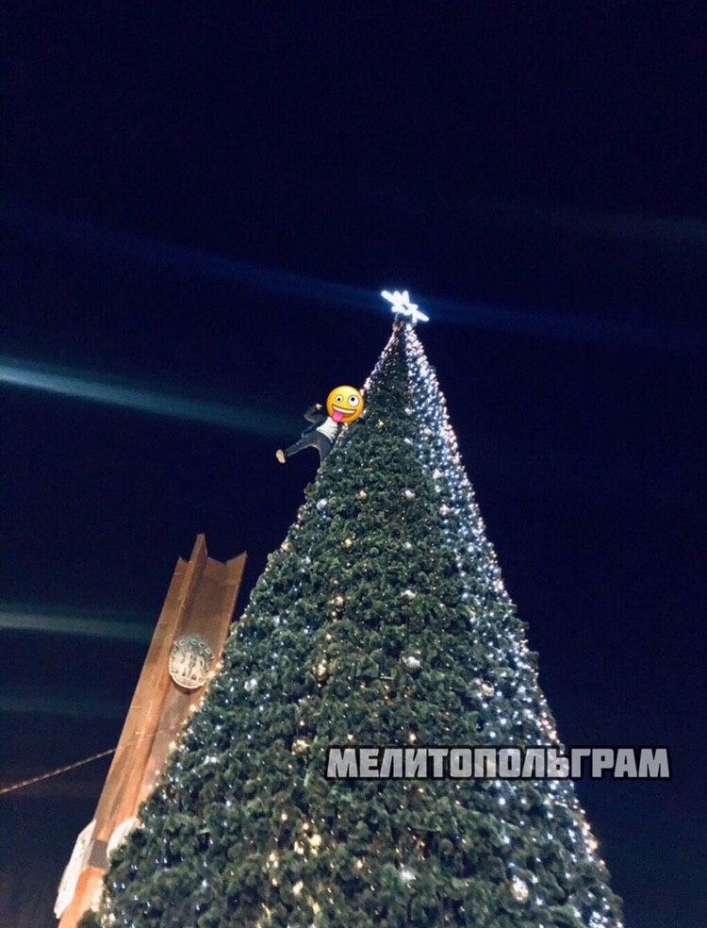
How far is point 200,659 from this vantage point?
1237 centimetres

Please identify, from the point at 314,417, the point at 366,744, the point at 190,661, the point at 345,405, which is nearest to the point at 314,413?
the point at 314,417

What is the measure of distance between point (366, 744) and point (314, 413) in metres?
4.25

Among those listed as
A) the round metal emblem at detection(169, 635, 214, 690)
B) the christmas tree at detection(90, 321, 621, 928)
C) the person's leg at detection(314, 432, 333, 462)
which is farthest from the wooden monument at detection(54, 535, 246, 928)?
the christmas tree at detection(90, 321, 621, 928)

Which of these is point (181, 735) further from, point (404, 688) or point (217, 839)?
point (404, 688)

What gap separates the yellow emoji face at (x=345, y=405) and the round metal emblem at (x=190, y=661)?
785 cm

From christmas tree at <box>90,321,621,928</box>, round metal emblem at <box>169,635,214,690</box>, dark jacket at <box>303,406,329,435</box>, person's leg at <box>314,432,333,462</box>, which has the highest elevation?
dark jacket at <box>303,406,329,435</box>

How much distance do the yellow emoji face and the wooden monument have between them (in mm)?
5879

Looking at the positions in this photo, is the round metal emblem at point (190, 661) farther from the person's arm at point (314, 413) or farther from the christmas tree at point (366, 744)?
the christmas tree at point (366, 744)

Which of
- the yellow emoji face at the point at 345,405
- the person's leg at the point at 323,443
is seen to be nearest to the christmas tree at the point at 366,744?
the yellow emoji face at the point at 345,405

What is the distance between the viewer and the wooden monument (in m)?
10.0

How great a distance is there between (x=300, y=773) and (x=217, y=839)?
620 millimetres

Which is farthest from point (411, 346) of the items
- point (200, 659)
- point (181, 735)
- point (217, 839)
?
point (200, 659)

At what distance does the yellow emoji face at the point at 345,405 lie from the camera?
6684 mm

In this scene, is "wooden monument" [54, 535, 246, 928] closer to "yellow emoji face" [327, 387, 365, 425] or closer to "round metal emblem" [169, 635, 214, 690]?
"round metal emblem" [169, 635, 214, 690]
